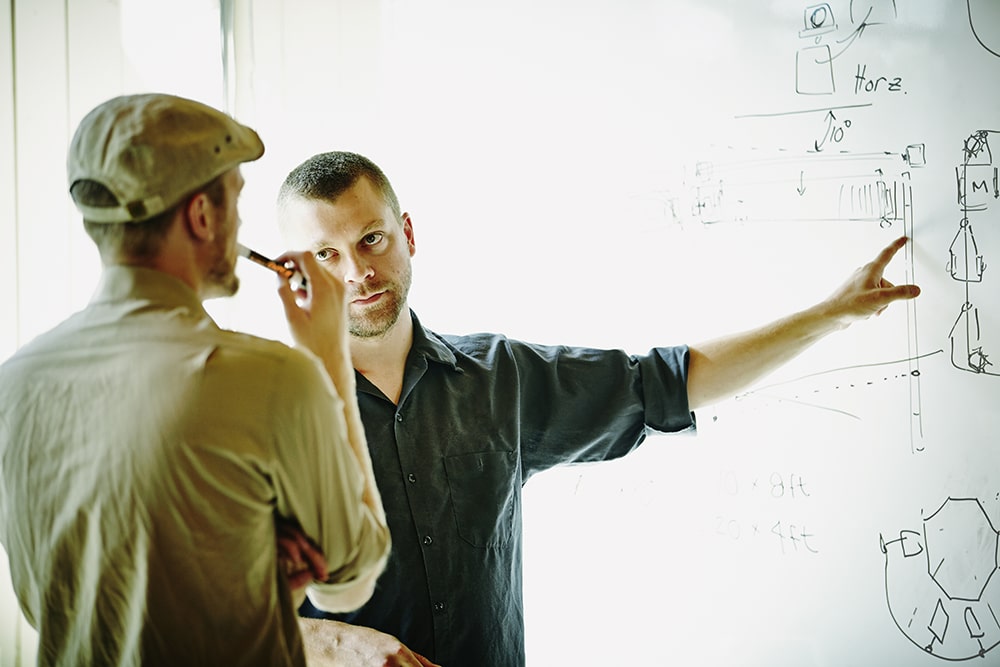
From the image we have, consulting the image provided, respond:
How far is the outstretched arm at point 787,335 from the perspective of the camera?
4.41ft

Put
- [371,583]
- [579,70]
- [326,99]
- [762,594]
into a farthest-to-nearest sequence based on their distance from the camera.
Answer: [326,99]
[579,70]
[762,594]
[371,583]

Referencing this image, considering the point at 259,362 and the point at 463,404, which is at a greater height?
the point at 259,362

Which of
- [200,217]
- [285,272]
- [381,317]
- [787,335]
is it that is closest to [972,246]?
[787,335]

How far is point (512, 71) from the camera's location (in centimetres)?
170

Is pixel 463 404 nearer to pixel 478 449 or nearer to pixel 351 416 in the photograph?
pixel 478 449

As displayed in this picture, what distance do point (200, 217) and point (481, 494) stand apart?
730mm

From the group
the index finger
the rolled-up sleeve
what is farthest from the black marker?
the index finger

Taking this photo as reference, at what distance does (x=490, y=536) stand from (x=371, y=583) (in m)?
0.49

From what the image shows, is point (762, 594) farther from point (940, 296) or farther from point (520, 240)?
point (520, 240)

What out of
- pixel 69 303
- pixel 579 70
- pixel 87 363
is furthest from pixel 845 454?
pixel 69 303

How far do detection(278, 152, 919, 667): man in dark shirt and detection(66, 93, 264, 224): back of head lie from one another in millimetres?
541

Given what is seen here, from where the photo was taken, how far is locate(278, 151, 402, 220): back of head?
4.54 ft

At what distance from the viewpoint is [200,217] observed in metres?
0.79

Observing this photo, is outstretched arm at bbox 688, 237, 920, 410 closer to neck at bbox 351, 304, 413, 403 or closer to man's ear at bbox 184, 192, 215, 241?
neck at bbox 351, 304, 413, 403
